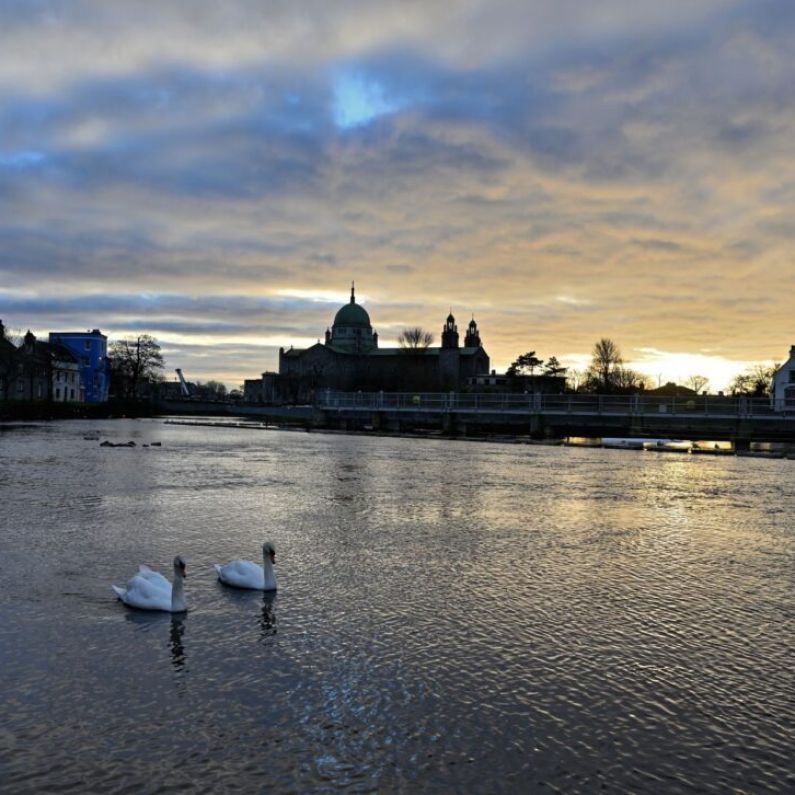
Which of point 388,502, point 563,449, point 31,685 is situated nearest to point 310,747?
point 31,685

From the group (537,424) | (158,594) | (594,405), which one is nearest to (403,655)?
(158,594)

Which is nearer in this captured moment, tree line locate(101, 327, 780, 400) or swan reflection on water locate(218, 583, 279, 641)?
swan reflection on water locate(218, 583, 279, 641)

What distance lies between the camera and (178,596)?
960cm

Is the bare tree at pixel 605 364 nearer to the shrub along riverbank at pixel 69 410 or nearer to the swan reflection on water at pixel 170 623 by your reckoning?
the shrub along riverbank at pixel 69 410

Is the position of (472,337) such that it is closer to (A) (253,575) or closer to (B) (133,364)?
(B) (133,364)

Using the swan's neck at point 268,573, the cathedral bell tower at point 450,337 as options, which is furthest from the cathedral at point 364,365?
the swan's neck at point 268,573

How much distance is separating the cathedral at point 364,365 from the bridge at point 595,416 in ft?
258

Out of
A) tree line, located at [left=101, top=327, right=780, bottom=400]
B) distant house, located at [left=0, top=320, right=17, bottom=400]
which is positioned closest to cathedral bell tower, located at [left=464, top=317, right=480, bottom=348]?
tree line, located at [left=101, top=327, right=780, bottom=400]

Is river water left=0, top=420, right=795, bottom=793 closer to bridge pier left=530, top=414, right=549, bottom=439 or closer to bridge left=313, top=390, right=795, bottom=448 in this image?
bridge left=313, top=390, right=795, bottom=448

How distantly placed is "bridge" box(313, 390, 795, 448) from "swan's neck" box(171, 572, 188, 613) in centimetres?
5111

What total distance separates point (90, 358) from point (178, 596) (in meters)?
Result: 131

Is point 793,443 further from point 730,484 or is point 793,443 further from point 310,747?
point 310,747

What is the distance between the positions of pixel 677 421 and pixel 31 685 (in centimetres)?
5637

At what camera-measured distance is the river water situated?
19.1 ft
